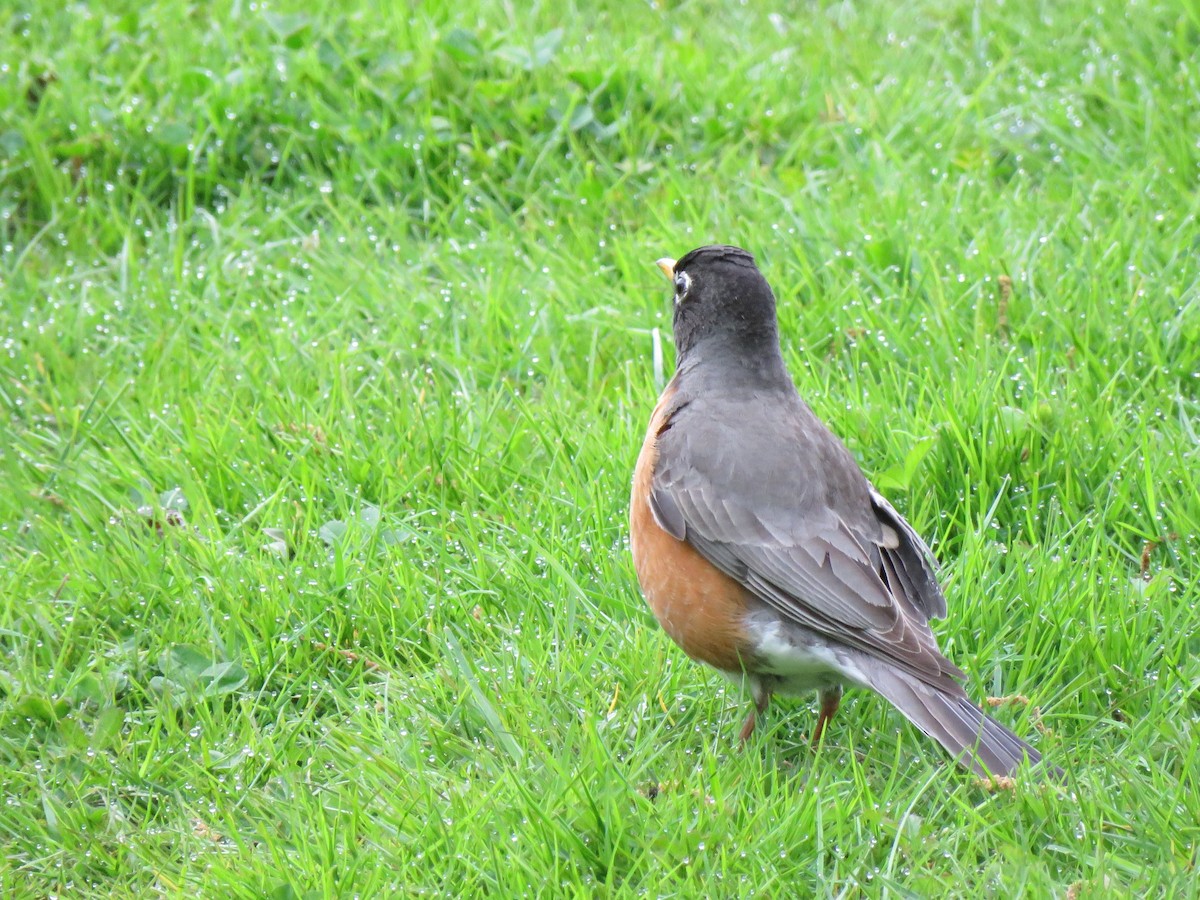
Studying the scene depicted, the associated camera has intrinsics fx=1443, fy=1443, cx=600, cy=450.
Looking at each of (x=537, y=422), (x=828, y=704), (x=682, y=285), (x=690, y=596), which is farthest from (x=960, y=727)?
(x=537, y=422)

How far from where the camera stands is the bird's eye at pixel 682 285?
4.56 metres

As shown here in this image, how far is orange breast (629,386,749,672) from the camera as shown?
3816 millimetres

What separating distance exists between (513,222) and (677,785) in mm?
3289

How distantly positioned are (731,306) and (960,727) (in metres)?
1.53

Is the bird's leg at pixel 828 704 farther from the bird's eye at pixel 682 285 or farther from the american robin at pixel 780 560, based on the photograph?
the bird's eye at pixel 682 285

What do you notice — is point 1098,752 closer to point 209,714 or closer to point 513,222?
point 209,714

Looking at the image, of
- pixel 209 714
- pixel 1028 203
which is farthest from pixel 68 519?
pixel 1028 203

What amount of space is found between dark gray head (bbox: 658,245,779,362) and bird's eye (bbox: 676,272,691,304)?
0.03 m

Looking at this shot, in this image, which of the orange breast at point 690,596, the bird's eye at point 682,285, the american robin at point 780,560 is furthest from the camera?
the bird's eye at point 682,285

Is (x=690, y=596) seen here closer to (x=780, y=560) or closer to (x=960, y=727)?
(x=780, y=560)

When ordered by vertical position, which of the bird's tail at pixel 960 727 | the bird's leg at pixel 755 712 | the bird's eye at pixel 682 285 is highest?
the bird's eye at pixel 682 285

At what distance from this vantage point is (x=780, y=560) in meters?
3.85

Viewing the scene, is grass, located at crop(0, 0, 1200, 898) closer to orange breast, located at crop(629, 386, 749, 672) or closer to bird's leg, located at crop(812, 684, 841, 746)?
bird's leg, located at crop(812, 684, 841, 746)

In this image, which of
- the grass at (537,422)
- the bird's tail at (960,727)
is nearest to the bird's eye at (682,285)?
the grass at (537,422)
